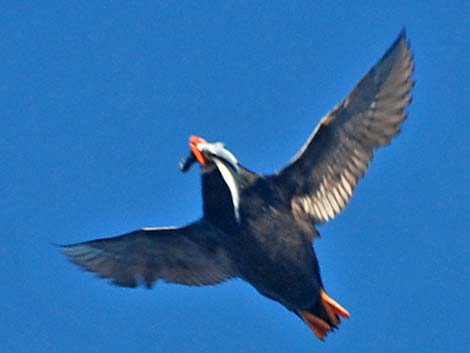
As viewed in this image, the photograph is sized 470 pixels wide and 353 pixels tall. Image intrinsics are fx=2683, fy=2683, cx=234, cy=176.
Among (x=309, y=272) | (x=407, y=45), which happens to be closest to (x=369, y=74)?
(x=407, y=45)

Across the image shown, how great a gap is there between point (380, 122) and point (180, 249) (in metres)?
1.96

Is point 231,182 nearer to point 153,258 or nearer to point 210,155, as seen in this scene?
point 210,155

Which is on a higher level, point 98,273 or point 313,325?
point 98,273

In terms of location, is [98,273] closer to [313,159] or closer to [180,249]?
[180,249]

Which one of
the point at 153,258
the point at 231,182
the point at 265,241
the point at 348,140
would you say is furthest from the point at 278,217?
the point at 153,258

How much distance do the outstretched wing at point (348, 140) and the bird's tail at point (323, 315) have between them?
750 mm

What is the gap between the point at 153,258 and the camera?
21891 millimetres

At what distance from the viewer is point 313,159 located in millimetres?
21234

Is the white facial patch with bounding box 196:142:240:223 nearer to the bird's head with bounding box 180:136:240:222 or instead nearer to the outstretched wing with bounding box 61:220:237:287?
the bird's head with bounding box 180:136:240:222

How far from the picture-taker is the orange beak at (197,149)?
20688mm

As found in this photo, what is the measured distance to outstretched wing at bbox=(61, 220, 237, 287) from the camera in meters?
21.6

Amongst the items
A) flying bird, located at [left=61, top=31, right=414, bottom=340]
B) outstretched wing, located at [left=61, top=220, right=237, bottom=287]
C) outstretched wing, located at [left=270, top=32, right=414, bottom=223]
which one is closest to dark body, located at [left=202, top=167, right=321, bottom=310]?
flying bird, located at [left=61, top=31, right=414, bottom=340]

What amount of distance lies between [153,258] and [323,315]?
1.68m

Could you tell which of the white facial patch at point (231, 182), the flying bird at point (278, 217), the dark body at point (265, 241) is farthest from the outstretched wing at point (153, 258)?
the white facial patch at point (231, 182)
